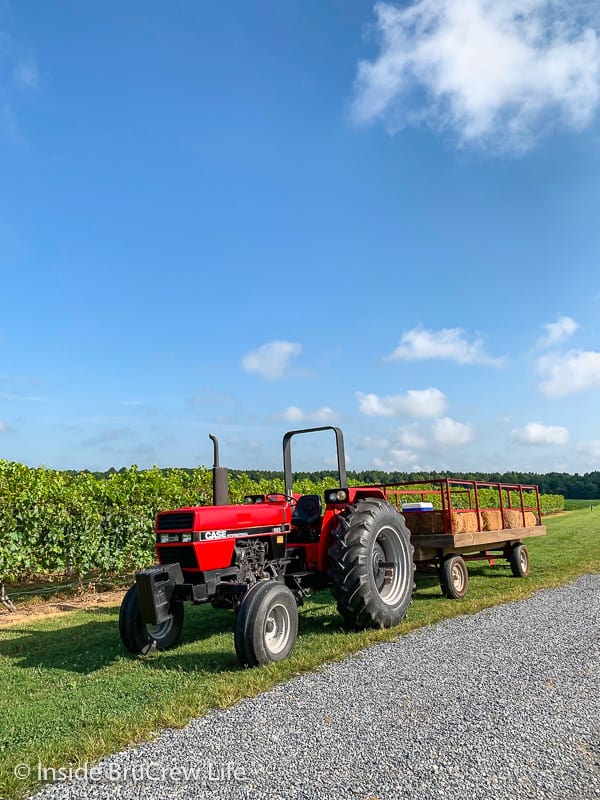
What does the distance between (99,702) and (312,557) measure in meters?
2.91

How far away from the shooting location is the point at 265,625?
5316mm

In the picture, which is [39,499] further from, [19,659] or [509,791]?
[509,791]

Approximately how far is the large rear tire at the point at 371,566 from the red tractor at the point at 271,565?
1 centimetres

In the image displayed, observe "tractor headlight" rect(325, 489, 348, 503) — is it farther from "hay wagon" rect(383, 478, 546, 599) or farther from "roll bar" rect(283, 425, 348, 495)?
"hay wagon" rect(383, 478, 546, 599)

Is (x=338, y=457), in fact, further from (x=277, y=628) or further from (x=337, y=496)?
(x=277, y=628)

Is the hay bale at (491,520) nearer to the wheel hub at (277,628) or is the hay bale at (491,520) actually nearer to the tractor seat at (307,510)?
the tractor seat at (307,510)

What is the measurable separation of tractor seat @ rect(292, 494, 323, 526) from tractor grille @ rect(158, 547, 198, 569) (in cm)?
160

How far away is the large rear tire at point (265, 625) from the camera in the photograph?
5.12 metres

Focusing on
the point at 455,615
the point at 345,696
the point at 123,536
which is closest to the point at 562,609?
the point at 455,615

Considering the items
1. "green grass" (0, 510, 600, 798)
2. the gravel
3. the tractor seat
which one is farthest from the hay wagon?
the gravel

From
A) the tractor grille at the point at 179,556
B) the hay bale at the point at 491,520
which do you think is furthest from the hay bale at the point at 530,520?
the tractor grille at the point at 179,556

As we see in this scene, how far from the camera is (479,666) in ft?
16.4

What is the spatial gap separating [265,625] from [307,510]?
6.73 ft

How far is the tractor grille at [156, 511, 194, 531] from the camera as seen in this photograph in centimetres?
583
